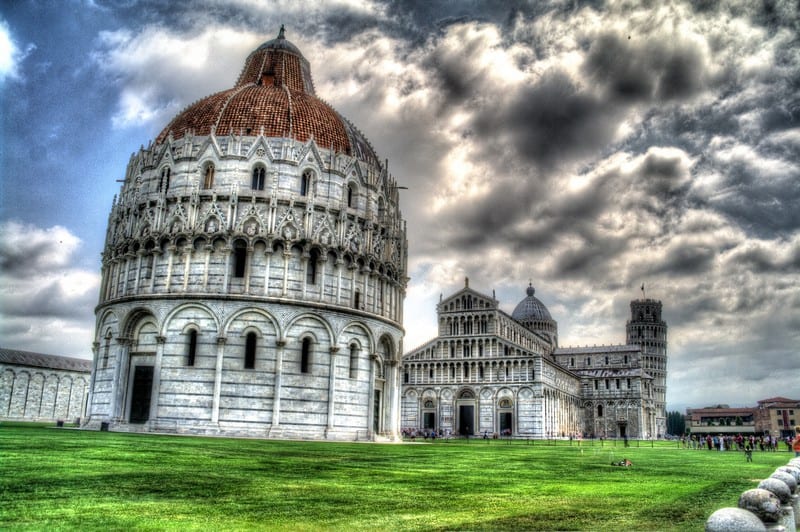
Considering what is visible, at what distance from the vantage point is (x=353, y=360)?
1547 inches

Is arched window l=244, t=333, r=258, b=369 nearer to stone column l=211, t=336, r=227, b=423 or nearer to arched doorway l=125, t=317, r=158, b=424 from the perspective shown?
stone column l=211, t=336, r=227, b=423

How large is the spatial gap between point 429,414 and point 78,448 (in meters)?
74.1

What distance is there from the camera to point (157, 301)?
3662 cm

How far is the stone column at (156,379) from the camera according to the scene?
115 feet

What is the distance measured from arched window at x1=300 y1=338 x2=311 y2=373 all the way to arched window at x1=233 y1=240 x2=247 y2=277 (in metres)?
5.18

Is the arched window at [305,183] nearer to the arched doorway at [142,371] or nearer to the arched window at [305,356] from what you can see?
the arched window at [305,356]

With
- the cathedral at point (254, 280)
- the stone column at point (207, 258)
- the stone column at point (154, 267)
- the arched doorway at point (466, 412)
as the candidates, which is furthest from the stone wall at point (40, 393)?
the stone column at point (207, 258)

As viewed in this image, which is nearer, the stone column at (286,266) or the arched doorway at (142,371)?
the arched doorway at (142,371)

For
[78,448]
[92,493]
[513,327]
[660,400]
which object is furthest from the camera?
[660,400]

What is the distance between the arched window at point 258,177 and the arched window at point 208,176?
7.77 feet

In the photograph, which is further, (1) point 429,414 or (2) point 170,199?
(1) point 429,414

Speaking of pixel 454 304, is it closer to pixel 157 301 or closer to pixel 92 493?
pixel 157 301

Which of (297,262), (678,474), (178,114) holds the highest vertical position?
(178,114)

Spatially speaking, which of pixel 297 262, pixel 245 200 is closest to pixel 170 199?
pixel 245 200
